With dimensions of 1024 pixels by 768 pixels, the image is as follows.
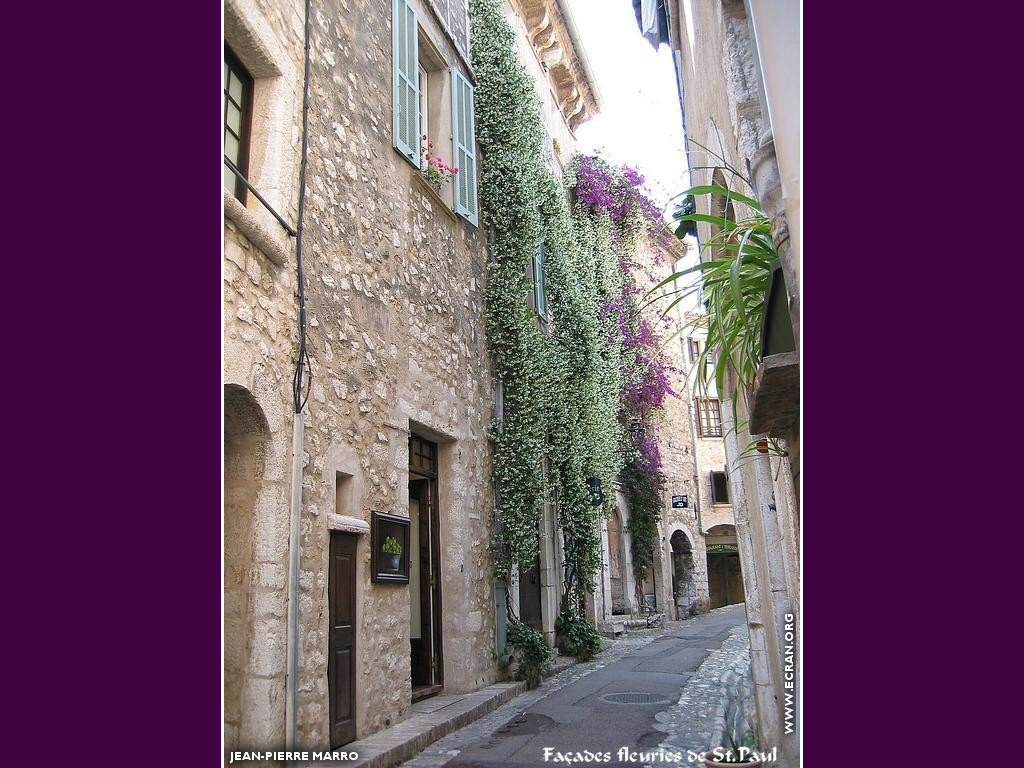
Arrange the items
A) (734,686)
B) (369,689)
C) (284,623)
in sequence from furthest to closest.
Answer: (734,686)
(369,689)
(284,623)

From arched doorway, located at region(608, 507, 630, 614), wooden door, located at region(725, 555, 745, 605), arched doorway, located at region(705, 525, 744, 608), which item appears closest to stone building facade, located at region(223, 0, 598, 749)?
arched doorway, located at region(608, 507, 630, 614)

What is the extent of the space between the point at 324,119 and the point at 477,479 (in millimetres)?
3270

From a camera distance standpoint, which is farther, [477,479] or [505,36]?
[505,36]

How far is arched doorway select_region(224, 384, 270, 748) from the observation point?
144 inches

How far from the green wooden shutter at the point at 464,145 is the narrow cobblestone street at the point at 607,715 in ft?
13.4

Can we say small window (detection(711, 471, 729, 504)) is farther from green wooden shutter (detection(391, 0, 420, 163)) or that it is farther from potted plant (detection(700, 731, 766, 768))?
potted plant (detection(700, 731, 766, 768))

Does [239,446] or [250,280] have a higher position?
[250,280]

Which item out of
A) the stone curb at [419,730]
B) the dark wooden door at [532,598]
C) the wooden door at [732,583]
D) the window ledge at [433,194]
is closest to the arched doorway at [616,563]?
the dark wooden door at [532,598]

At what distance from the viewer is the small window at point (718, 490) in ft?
65.1

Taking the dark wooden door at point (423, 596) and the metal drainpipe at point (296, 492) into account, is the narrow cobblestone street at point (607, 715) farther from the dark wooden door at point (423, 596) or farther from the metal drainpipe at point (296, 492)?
the metal drainpipe at point (296, 492)

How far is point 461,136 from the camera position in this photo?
7293 mm

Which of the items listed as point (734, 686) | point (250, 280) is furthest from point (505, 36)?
point (734, 686)

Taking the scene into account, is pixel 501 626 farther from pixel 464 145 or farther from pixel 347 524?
pixel 464 145
